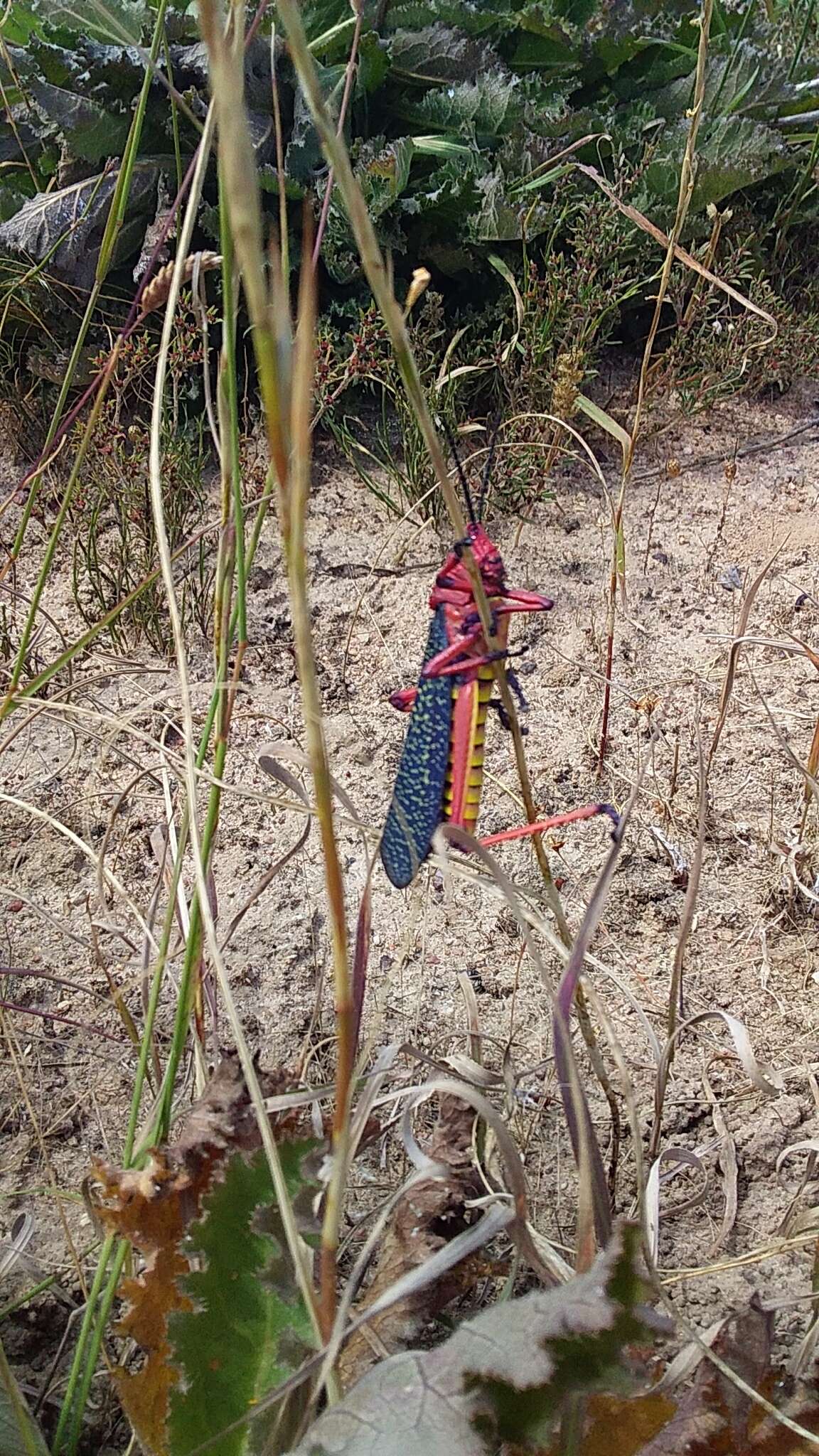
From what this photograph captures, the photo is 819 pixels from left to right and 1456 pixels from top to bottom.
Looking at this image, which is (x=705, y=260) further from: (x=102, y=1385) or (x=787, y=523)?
(x=102, y=1385)

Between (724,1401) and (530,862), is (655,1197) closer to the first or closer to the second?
(724,1401)

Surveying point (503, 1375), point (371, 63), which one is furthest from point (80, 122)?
point (503, 1375)

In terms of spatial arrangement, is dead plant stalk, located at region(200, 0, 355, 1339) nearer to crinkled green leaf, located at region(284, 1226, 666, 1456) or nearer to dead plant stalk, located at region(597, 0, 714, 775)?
crinkled green leaf, located at region(284, 1226, 666, 1456)

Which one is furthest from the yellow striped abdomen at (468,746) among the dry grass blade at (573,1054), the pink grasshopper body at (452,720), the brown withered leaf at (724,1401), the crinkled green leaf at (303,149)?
the crinkled green leaf at (303,149)

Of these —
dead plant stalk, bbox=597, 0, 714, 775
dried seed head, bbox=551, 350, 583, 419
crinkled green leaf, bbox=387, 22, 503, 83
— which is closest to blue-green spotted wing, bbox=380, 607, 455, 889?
dead plant stalk, bbox=597, 0, 714, 775

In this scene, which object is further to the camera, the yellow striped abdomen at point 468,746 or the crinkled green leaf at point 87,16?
the crinkled green leaf at point 87,16

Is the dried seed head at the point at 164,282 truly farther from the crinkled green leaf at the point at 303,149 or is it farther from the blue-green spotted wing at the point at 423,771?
the crinkled green leaf at the point at 303,149
